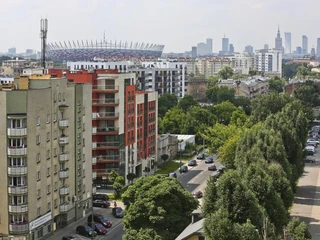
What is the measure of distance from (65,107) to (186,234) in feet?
52.2

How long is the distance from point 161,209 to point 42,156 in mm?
9362

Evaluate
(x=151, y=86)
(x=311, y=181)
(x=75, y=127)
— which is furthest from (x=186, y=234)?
(x=151, y=86)

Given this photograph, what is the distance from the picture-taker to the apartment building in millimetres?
40938

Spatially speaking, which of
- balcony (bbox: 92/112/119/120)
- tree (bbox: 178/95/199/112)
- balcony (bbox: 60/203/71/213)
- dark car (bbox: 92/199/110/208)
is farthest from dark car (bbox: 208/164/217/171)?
tree (bbox: 178/95/199/112)

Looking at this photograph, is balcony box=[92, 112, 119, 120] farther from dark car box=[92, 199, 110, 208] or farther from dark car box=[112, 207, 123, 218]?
dark car box=[112, 207, 123, 218]

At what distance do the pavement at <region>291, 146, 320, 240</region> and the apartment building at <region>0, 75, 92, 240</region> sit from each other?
17.0 meters

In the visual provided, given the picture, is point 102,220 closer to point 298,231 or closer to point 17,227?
point 17,227

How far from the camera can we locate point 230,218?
105 ft

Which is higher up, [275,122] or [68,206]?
[275,122]

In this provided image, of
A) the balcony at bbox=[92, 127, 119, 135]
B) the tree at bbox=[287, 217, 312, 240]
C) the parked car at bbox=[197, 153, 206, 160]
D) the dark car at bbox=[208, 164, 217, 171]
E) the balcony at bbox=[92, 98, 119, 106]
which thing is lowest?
the dark car at bbox=[208, 164, 217, 171]

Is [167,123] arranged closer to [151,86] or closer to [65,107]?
[151,86]

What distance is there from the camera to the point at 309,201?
56.2 metres

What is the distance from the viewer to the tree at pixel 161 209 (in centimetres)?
3922

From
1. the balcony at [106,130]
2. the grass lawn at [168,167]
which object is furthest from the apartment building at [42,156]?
the grass lawn at [168,167]
